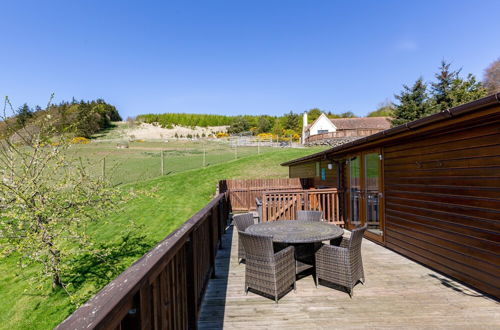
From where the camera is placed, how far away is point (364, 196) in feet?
20.9

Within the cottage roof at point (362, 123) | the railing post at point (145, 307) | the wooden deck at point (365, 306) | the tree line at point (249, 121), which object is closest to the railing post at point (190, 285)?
the wooden deck at point (365, 306)

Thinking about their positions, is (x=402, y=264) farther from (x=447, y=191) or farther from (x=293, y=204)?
(x=293, y=204)

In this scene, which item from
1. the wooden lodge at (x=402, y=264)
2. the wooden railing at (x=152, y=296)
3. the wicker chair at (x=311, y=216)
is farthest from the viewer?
the wicker chair at (x=311, y=216)

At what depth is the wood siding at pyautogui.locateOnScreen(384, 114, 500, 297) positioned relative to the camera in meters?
3.26

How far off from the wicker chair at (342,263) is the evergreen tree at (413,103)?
28.9 m

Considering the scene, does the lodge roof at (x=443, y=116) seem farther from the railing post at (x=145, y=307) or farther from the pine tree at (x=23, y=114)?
the pine tree at (x=23, y=114)

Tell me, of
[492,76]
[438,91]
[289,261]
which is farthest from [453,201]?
[492,76]

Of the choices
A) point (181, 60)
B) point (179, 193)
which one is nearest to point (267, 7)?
point (181, 60)

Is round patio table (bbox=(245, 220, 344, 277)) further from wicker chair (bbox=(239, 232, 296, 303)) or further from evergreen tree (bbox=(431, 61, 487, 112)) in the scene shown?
evergreen tree (bbox=(431, 61, 487, 112))

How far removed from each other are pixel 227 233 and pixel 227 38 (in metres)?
17.0

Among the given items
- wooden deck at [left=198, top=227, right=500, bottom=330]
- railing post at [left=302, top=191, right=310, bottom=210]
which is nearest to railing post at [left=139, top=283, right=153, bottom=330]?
wooden deck at [left=198, top=227, right=500, bottom=330]

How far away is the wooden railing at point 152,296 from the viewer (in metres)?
0.83

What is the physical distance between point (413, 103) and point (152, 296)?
109 ft

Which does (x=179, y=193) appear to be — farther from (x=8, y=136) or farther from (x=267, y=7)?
(x=267, y=7)
